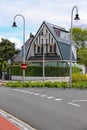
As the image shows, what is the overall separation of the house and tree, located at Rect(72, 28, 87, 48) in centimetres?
3072

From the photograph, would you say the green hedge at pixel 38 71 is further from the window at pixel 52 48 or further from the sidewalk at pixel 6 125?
the sidewalk at pixel 6 125

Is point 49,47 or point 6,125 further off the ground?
A: point 49,47

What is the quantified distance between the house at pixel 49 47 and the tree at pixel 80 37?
30.7 meters

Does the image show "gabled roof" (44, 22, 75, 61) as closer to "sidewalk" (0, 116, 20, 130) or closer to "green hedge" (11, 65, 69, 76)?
"green hedge" (11, 65, 69, 76)

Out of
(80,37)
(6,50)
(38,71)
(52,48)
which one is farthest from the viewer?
(80,37)

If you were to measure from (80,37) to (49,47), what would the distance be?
117 feet

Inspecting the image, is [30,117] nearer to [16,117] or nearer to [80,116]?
[16,117]

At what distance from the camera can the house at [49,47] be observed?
64.6 meters

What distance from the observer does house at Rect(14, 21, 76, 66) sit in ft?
212

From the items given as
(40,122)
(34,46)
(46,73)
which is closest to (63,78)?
(46,73)

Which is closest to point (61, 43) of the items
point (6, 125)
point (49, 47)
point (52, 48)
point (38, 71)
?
point (52, 48)

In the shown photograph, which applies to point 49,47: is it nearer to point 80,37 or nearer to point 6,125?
point 80,37

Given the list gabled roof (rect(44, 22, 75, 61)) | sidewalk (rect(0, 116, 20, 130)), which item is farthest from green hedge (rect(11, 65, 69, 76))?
sidewalk (rect(0, 116, 20, 130))

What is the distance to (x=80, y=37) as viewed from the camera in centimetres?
10125
